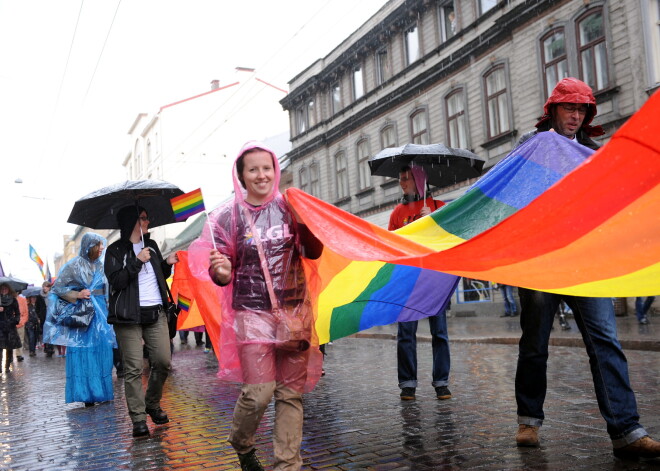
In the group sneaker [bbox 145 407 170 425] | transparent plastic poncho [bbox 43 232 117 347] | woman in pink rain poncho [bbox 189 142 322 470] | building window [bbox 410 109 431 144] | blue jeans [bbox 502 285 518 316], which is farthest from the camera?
building window [bbox 410 109 431 144]

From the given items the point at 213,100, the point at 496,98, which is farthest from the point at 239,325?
the point at 213,100

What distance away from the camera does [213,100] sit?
182 feet

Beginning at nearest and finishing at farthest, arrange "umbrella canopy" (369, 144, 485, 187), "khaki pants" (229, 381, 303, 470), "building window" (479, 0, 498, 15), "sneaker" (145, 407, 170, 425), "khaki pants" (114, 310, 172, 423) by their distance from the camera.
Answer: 1. "khaki pants" (229, 381, 303, 470)
2. "khaki pants" (114, 310, 172, 423)
3. "sneaker" (145, 407, 170, 425)
4. "umbrella canopy" (369, 144, 485, 187)
5. "building window" (479, 0, 498, 15)

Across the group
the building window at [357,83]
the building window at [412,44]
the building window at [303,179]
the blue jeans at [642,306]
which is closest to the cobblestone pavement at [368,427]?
the blue jeans at [642,306]

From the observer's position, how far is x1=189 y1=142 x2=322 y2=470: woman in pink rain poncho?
371cm

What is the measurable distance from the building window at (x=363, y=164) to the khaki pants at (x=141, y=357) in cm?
2510

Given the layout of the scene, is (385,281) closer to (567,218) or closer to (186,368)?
(567,218)

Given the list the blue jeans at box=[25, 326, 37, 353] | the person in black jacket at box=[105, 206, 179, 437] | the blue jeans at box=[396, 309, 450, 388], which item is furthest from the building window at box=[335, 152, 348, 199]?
the person in black jacket at box=[105, 206, 179, 437]

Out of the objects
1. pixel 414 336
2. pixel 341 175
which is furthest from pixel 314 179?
pixel 414 336

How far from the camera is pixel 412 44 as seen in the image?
2733 cm

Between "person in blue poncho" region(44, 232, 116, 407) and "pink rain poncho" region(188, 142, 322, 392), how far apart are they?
4.72m

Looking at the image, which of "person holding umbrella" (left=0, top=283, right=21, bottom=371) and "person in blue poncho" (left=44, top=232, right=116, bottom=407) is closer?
"person in blue poncho" (left=44, top=232, right=116, bottom=407)

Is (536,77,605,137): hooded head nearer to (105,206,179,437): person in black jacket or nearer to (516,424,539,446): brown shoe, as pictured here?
(516,424,539,446): brown shoe

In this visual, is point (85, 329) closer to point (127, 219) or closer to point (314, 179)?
point (127, 219)
